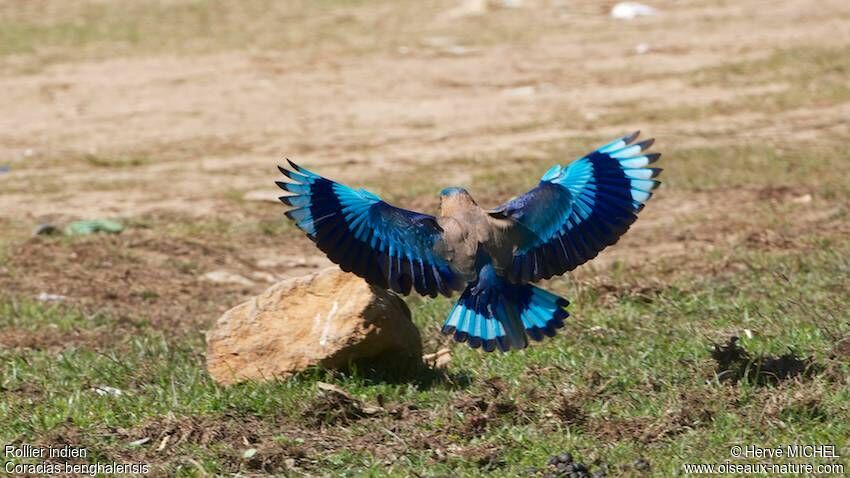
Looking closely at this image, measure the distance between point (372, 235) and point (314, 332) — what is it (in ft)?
1.96

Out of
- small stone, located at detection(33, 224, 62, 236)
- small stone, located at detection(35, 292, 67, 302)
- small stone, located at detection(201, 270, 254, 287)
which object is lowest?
small stone, located at detection(201, 270, 254, 287)

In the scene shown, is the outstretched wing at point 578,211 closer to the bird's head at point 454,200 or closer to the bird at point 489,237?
the bird at point 489,237

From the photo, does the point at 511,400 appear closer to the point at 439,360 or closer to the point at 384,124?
the point at 439,360

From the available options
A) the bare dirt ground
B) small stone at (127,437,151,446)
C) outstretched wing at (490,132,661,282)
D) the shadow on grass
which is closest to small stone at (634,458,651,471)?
the shadow on grass

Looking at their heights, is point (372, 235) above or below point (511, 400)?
above

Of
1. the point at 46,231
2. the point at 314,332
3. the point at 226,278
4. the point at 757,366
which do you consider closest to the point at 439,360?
the point at 314,332

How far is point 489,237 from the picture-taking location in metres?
5.64

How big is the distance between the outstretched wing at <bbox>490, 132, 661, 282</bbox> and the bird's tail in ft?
0.48

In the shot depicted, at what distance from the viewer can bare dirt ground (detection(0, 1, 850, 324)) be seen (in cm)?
944

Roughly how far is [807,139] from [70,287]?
6.52 m

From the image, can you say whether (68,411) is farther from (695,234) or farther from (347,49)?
(347,49)

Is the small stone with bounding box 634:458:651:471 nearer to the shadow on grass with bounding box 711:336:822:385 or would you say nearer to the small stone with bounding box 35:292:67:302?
the shadow on grass with bounding box 711:336:822:385

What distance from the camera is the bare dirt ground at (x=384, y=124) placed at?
31.0ft

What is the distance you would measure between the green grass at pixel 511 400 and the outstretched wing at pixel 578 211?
53 centimetres
